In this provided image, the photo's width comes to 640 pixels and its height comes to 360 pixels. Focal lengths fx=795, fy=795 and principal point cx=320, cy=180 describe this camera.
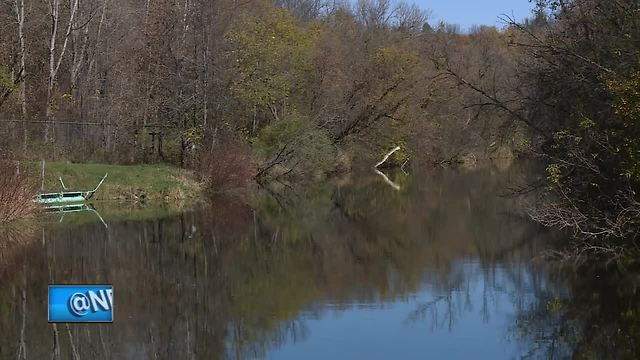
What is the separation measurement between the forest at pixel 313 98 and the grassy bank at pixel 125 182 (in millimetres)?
1663

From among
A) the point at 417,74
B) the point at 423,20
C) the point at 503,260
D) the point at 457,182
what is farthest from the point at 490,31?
the point at 503,260

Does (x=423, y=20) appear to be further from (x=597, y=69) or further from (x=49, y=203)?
(x=597, y=69)

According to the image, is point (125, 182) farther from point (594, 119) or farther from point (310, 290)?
point (594, 119)

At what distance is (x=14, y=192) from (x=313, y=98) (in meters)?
27.8

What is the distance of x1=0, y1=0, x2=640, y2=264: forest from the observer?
1655 centimetres

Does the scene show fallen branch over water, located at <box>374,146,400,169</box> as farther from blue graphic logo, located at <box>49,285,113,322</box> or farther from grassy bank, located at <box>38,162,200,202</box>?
blue graphic logo, located at <box>49,285,113,322</box>

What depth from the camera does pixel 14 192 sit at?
19.5 metres

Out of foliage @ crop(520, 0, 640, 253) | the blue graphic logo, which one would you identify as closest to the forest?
foliage @ crop(520, 0, 640, 253)

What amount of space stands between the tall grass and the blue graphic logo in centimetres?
1170

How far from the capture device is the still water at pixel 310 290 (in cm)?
970

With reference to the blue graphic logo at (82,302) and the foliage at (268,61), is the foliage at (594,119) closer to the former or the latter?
the blue graphic logo at (82,302)

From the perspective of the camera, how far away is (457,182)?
41.2m

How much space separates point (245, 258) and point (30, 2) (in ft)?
74.5

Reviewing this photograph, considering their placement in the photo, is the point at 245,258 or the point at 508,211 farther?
the point at 508,211
